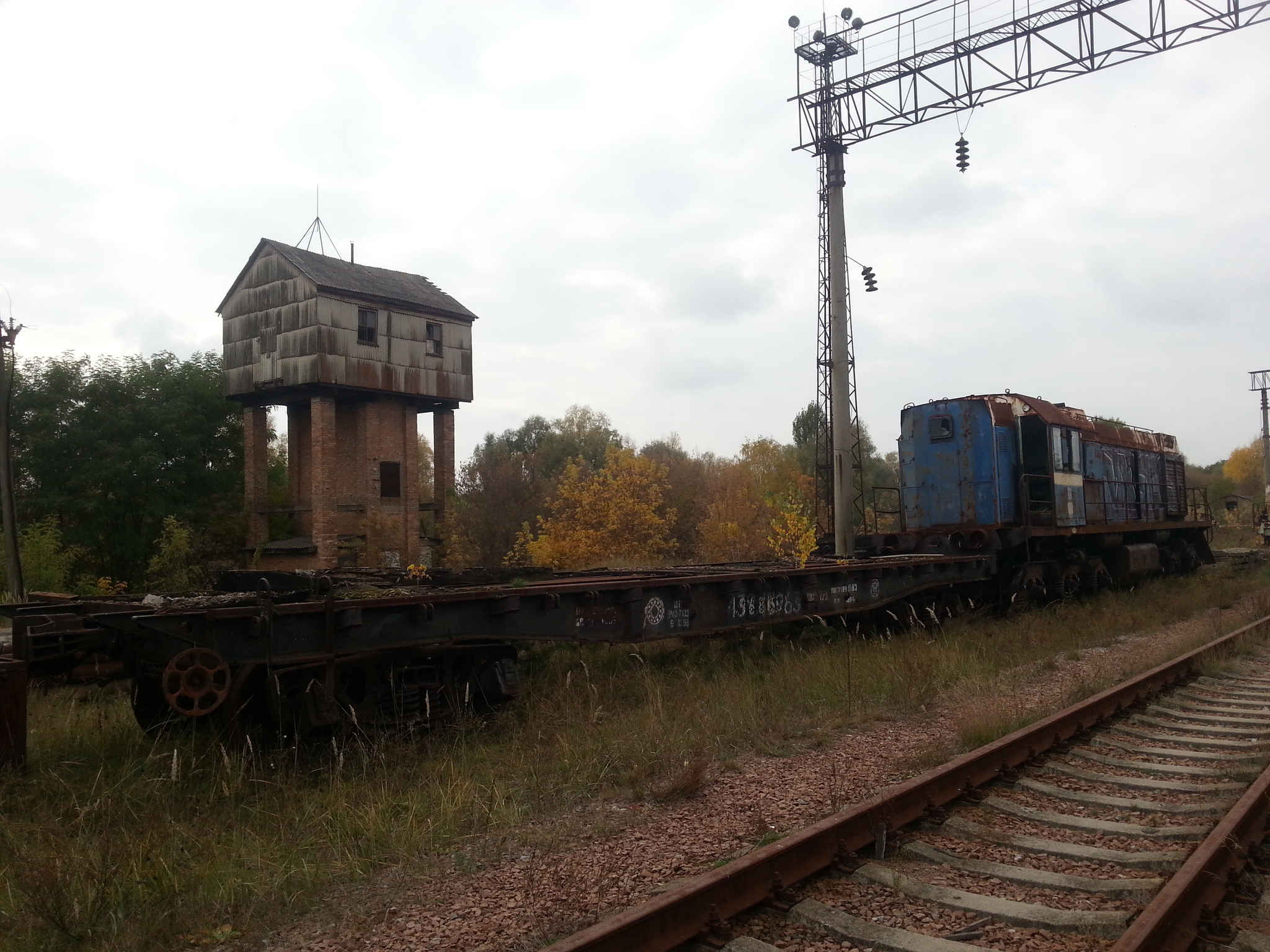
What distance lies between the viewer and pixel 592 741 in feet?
21.5

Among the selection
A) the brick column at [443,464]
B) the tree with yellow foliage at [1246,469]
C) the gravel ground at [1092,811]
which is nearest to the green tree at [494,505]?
the brick column at [443,464]

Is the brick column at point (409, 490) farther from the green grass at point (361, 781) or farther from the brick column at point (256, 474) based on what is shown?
the green grass at point (361, 781)

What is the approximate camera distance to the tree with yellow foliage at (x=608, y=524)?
26.9 meters

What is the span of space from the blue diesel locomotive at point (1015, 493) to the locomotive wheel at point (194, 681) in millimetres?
11341

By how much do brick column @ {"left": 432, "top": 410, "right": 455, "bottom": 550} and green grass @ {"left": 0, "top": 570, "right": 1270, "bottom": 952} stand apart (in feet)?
68.3

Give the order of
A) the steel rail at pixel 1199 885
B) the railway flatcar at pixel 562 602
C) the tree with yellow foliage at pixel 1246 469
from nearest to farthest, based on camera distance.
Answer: the steel rail at pixel 1199 885
the railway flatcar at pixel 562 602
the tree with yellow foliage at pixel 1246 469

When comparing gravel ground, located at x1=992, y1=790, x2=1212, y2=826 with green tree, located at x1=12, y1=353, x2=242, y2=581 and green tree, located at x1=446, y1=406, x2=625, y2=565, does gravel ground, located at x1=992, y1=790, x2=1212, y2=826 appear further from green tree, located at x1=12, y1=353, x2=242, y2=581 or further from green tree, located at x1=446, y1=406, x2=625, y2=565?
green tree, located at x1=12, y1=353, x2=242, y2=581

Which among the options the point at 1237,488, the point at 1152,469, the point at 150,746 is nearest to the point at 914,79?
the point at 1152,469

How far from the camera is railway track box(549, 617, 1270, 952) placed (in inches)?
135

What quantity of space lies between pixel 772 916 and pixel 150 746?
5.22 metres

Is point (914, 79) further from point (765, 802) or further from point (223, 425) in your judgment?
point (223, 425)

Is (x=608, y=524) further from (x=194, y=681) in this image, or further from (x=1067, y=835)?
(x=1067, y=835)

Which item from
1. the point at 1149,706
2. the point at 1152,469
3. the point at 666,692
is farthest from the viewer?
the point at 1152,469

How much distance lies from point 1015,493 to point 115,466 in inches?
1143
